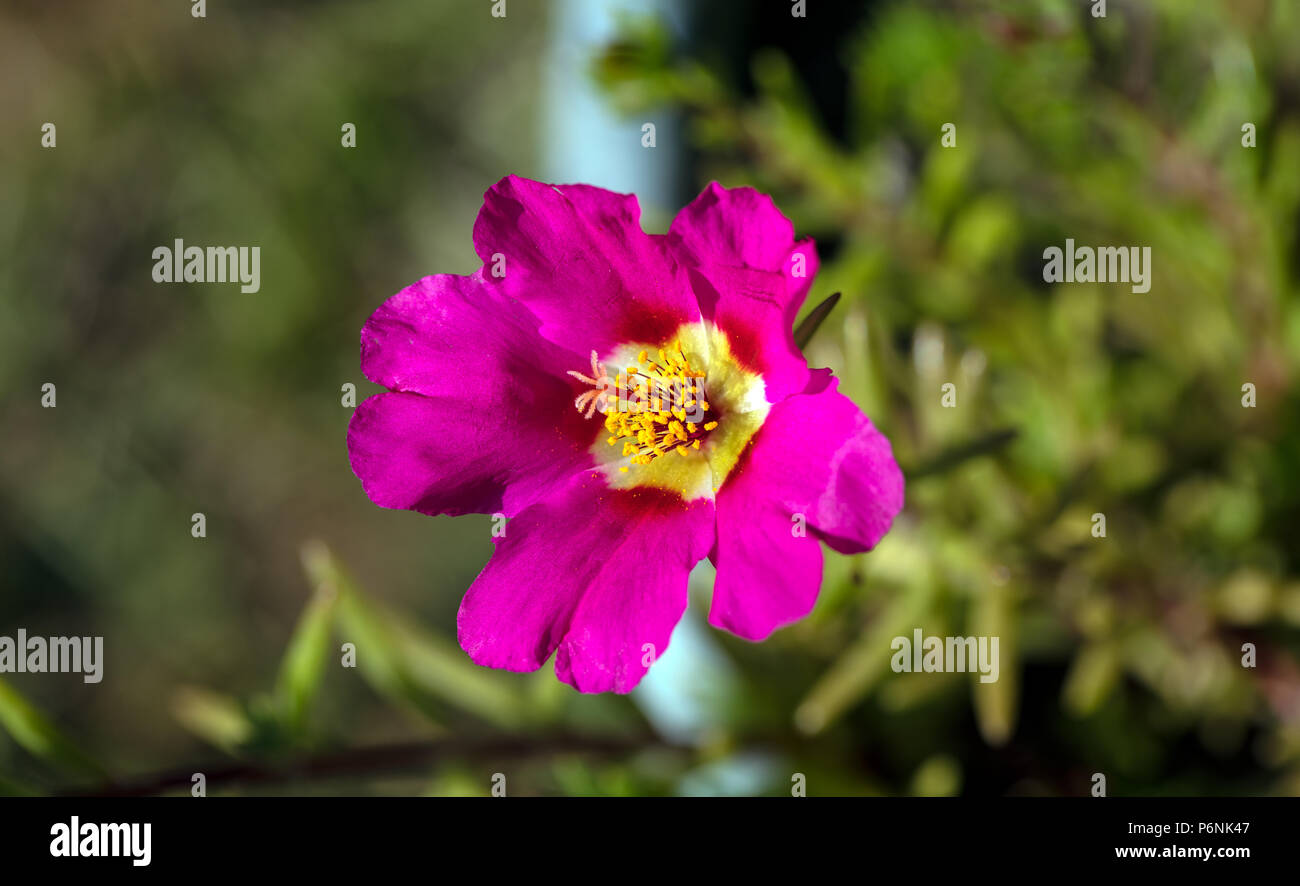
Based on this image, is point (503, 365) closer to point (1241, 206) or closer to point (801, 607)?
point (801, 607)

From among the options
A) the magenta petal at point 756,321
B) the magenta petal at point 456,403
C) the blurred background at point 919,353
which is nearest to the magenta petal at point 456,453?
the magenta petal at point 456,403

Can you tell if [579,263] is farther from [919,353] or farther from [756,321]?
[919,353]

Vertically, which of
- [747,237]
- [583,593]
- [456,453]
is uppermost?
[747,237]

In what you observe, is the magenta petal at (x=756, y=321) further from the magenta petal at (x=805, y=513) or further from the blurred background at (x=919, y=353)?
the blurred background at (x=919, y=353)

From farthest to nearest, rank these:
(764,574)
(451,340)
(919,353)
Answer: (919,353) → (451,340) → (764,574)

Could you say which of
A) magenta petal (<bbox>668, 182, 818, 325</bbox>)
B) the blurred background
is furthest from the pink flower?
the blurred background

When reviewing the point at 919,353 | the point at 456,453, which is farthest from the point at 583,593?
the point at 919,353
